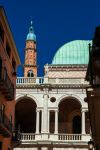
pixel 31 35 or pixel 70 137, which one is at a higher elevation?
pixel 31 35

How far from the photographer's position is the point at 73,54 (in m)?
56.8

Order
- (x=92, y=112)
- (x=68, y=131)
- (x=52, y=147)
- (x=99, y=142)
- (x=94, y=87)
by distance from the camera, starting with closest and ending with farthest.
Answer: (x=94, y=87)
(x=92, y=112)
(x=99, y=142)
(x=52, y=147)
(x=68, y=131)

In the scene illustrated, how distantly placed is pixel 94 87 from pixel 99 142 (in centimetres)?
475

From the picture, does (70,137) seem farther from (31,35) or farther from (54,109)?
(31,35)

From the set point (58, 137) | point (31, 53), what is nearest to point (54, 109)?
point (58, 137)

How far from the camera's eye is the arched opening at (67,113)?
164 ft

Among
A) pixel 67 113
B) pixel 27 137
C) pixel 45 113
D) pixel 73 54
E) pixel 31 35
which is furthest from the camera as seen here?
pixel 31 35

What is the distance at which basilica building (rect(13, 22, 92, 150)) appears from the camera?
149 ft

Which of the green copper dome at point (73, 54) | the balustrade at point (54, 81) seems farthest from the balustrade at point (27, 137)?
the green copper dome at point (73, 54)

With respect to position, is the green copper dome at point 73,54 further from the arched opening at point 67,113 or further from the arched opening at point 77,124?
the arched opening at point 77,124

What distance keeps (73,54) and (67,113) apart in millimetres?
9525

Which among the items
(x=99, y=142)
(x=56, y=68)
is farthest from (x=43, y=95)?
(x=99, y=142)

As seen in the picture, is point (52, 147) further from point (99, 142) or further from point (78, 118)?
point (99, 142)

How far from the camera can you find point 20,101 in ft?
165
